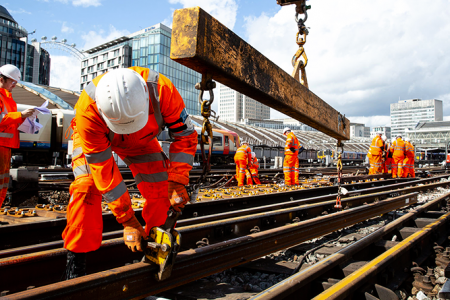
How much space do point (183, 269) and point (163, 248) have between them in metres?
0.40

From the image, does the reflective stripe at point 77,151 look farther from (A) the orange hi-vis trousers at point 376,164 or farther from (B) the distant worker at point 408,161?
(B) the distant worker at point 408,161

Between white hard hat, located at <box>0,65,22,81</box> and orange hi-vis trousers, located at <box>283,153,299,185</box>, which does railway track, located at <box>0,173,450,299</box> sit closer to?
white hard hat, located at <box>0,65,22,81</box>

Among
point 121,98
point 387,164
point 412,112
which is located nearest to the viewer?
point 121,98

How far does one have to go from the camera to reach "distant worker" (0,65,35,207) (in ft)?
12.0

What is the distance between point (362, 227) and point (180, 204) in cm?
396

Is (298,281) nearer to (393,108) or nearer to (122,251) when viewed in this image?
(122,251)

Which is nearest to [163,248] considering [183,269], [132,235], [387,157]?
[132,235]

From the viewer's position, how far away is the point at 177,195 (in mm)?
2307

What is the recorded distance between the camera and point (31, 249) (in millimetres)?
Answer: 2719

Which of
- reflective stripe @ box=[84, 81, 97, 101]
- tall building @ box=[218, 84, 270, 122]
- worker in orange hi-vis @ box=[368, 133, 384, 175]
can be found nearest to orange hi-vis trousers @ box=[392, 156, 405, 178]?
worker in orange hi-vis @ box=[368, 133, 384, 175]

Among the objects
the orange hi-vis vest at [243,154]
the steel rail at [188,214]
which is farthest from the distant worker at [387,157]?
the orange hi-vis vest at [243,154]

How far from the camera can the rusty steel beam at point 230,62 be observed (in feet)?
6.22

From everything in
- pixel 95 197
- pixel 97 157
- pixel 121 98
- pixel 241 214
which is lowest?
pixel 241 214

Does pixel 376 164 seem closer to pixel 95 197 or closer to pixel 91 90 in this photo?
pixel 95 197
